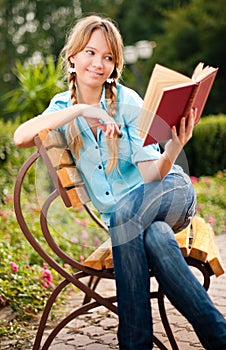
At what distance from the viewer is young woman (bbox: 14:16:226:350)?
251 centimetres

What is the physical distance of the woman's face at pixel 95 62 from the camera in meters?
2.90

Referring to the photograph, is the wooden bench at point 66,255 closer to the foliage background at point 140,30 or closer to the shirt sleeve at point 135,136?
the shirt sleeve at point 135,136

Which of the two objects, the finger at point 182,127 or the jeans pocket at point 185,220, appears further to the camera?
the jeans pocket at point 185,220

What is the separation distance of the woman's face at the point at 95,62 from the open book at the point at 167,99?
433 mm

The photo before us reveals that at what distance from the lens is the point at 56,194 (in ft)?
9.82

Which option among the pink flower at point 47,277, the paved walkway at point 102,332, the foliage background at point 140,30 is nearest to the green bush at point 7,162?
the pink flower at point 47,277

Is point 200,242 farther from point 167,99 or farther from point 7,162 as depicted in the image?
point 7,162

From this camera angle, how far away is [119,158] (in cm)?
291

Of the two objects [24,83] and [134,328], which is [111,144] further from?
[24,83]

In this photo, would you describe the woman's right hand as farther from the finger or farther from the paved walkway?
the paved walkway

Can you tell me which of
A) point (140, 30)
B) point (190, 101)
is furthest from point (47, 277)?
point (140, 30)

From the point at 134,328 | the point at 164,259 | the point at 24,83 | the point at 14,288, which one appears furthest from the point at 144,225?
the point at 24,83

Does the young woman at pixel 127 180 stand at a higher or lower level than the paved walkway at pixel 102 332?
higher

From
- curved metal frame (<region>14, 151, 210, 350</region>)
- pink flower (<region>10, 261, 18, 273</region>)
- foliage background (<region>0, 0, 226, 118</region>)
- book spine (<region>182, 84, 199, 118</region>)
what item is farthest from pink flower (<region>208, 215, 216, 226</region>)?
foliage background (<region>0, 0, 226, 118</region>)
